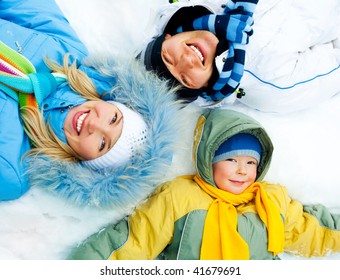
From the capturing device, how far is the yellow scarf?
1313 millimetres

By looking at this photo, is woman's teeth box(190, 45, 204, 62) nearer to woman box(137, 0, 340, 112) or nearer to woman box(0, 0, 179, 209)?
woman box(137, 0, 340, 112)

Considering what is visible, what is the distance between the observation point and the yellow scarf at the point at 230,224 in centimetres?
131

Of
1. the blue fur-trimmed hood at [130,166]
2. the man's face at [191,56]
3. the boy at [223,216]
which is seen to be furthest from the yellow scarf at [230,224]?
the man's face at [191,56]

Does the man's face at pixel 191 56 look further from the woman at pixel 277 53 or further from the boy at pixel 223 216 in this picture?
the boy at pixel 223 216

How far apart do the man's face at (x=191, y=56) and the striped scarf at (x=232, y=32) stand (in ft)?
0.11

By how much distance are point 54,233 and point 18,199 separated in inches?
5.8

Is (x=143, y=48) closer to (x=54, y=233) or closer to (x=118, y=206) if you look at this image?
(x=118, y=206)

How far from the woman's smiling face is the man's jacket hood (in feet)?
0.93

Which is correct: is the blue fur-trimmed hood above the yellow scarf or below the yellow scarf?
above

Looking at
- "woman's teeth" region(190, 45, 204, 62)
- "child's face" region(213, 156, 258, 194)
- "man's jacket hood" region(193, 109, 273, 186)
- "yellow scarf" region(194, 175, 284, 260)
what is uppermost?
"woman's teeth" region(190, 45, 204, 62)

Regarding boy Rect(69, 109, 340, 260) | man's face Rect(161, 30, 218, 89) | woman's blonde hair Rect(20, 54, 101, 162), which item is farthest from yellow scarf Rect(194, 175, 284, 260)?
woman's blonde hair Rect(20, 54, 101, 162)

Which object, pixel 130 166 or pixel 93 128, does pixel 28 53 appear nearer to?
pixel 93 128

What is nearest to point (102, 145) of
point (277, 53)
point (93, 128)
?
point (93, 128)
